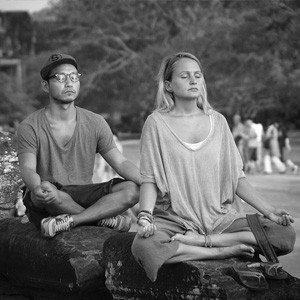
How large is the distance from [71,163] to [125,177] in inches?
15.2

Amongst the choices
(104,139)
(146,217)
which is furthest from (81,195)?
(146,217)

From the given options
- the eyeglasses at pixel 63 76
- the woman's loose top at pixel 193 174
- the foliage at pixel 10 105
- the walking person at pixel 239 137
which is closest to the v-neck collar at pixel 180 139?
the woman's loose top at pixel 193 174

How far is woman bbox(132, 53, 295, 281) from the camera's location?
4188 millimetres

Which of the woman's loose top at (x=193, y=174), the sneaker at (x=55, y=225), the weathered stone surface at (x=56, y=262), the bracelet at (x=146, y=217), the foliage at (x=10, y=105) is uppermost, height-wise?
the woman's loose top at (x=193, y=174)

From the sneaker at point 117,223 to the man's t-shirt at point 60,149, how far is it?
357 millimetres

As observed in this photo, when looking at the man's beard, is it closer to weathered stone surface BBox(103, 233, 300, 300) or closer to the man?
the man

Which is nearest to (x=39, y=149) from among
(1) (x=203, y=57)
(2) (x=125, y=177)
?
(2) (x=125, y=177)

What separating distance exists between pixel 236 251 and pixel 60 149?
171 cm

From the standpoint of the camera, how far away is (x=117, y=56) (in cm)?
4438

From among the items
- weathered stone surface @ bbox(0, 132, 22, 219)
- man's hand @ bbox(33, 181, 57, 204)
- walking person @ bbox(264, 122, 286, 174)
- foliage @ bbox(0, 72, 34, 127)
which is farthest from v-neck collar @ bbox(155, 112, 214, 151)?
foliage @ bbox(0, 72, 34, 127)

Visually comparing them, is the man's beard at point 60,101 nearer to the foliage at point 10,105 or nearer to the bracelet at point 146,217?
the bracelet at point 146,217

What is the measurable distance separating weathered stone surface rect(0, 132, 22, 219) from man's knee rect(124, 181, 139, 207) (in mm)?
1429

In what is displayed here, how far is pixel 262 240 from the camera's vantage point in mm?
4215

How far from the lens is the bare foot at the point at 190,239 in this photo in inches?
164
